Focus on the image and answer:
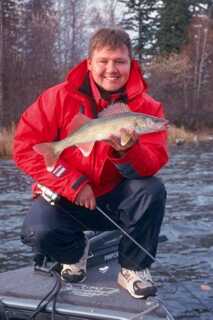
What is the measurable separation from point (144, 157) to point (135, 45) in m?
44.4

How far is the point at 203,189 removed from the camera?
9.97m

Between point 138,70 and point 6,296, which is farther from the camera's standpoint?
point 138,70

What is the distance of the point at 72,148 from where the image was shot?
4.09 m

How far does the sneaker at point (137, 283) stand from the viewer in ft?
12.2

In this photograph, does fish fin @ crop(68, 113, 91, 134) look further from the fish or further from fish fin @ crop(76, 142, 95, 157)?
fish fin @ crop(76, 142, 95, 157)

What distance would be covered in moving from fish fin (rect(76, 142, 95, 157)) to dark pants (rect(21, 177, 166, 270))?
378 millimetres

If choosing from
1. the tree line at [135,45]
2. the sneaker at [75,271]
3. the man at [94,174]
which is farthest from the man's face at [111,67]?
the tree line at [135,45]

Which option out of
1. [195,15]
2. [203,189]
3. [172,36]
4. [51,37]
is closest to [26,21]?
[51,37]

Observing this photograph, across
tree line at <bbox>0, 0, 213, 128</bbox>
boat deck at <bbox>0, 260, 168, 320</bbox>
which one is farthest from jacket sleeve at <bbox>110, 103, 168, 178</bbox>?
tree line at <bbox>0, 0, 213, 128</bbox>

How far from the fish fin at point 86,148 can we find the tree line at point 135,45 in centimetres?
2304

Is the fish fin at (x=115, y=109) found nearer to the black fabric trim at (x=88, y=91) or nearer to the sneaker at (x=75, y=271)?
the black fabric trim at (x=88, y=91)

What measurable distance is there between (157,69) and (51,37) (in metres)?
11.5

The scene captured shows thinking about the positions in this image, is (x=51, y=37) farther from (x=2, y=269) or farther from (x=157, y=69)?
(x=2, y=269)

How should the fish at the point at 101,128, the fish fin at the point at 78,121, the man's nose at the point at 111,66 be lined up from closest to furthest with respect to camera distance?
1. the fish at the point at 101,128
2. the fish fin at the point at 78,121
3. the man's nose at the point at 111,66
